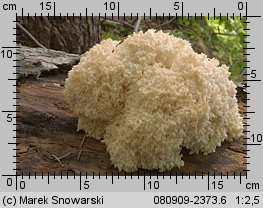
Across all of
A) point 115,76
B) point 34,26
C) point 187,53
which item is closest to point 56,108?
point 115,76

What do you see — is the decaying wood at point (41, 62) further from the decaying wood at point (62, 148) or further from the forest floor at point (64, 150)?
the forest floor at point (64, 150)

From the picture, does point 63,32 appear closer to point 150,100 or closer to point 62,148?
point 62,148

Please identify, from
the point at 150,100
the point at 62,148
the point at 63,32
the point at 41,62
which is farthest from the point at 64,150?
the point at 63,32

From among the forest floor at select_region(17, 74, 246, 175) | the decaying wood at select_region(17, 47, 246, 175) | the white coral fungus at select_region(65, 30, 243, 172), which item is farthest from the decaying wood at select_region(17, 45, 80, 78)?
the white coral fungus at select_region(65, 30, 243, 172)

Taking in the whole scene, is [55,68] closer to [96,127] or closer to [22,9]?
[22,9]

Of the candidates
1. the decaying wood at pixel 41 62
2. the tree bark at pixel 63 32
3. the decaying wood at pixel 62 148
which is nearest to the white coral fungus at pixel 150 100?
the decaying wood at pixel 62 148

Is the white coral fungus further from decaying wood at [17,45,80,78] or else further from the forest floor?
decaying wood at [17,45,80,78]
